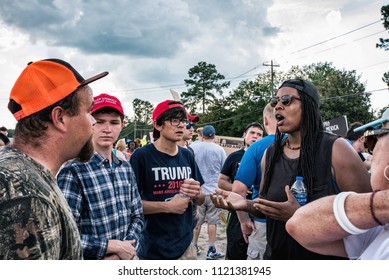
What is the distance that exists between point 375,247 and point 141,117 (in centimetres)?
9037

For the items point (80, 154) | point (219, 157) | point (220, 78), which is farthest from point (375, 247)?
point (220, 78)

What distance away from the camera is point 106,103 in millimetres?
2697

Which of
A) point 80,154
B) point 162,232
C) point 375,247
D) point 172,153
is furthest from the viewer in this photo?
point 172,153

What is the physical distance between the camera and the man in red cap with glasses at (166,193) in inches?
117

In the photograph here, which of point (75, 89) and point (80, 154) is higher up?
point (75, 89)

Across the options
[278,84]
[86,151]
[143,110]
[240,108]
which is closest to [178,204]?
[86,151]

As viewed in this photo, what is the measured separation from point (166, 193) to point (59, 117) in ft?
5.84

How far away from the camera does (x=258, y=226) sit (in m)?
3.43

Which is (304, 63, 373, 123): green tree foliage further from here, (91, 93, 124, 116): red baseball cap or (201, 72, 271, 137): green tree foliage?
(91, 93, 124, 116): red baseball cap

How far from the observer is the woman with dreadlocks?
218 centimetres

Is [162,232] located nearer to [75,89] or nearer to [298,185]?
[298,185]

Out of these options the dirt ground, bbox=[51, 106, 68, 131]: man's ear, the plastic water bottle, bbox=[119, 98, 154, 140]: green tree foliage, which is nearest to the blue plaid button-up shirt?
bbox=[51, 106, 68, 131]: man's ear

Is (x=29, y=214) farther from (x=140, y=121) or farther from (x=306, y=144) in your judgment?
(x=140, y=121)

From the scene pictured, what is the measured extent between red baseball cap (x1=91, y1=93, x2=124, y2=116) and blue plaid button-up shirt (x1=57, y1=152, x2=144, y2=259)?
0.44 meters
